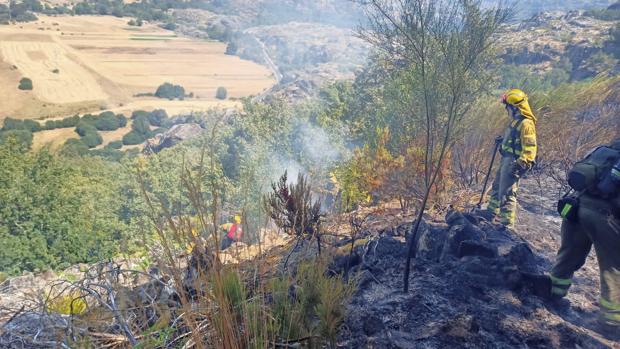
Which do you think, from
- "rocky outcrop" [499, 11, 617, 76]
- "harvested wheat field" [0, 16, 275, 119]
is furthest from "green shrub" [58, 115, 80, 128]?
"rocky outcrop" [499, 11, 617, 76]

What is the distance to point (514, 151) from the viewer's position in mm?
5020

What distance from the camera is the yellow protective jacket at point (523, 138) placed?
488 cm

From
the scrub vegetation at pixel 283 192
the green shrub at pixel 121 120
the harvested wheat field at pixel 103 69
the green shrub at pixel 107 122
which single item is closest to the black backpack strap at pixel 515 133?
the scrub vegetation at pixel 283 192

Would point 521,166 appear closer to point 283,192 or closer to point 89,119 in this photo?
point 283,192

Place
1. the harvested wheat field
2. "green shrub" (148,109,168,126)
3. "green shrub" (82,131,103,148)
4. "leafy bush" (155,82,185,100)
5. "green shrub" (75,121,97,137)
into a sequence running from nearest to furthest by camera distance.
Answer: "green shrub" (82,131,103,148) → "green shrub" (75,121,97,137) → "green shrub" (148,109,168,126) → the harvested wheat field → "leafy bush" (155,82,185,100)

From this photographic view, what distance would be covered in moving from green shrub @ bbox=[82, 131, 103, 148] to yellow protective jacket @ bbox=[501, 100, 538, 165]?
36223 mm

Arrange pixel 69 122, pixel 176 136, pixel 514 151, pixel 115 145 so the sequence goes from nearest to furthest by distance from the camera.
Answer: pixel 514 151
pixel 176 136
pixel 115 145
pixel 69 122

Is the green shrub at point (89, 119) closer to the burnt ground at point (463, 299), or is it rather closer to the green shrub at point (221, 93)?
the green shrub at point (221, 93)

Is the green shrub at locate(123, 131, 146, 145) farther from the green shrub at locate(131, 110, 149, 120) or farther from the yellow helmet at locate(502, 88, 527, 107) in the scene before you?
the yellow helmet at locate(502, 88, 527, 107)

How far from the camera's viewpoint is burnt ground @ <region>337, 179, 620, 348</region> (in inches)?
109

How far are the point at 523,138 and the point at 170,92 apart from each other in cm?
4770

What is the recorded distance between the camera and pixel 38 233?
35.2 feet

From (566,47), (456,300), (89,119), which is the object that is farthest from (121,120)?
(456,300)

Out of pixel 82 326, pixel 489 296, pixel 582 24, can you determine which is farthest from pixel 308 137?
pixel 582 24
